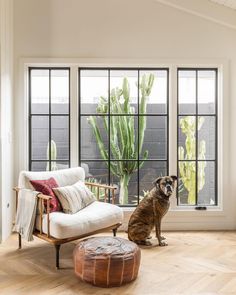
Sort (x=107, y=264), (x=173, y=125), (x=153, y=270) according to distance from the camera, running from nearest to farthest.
Result: (x=107, y=264)
(x=153, y=270)
(x=173, y=125)

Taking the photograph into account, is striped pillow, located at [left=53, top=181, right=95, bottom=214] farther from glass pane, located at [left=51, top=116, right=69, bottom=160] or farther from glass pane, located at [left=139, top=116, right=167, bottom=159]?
glass pane, located at [left=139, top=116, right=167, bottom=159]

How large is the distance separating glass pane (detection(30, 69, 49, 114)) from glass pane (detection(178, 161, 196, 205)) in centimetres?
195

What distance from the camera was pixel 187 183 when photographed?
16.3 feet

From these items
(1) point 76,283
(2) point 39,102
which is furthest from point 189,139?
(1) point 76,283

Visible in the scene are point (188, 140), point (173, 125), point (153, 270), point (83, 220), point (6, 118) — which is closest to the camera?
point (153, 270)

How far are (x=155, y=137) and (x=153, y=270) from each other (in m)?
1.98

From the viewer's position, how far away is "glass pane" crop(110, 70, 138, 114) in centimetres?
491

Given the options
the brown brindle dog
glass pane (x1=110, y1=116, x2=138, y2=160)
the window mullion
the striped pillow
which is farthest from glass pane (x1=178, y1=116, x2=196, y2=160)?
the striped pillow

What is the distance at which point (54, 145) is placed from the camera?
4.90 m

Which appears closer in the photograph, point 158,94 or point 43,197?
point 43,197

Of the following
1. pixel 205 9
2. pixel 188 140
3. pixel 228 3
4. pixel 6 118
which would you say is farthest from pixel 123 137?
pixel 228 3

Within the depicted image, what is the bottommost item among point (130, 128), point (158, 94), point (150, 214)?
point (150, 214)

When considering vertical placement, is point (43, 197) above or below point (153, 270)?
above

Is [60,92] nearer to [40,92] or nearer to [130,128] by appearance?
[40,92]
